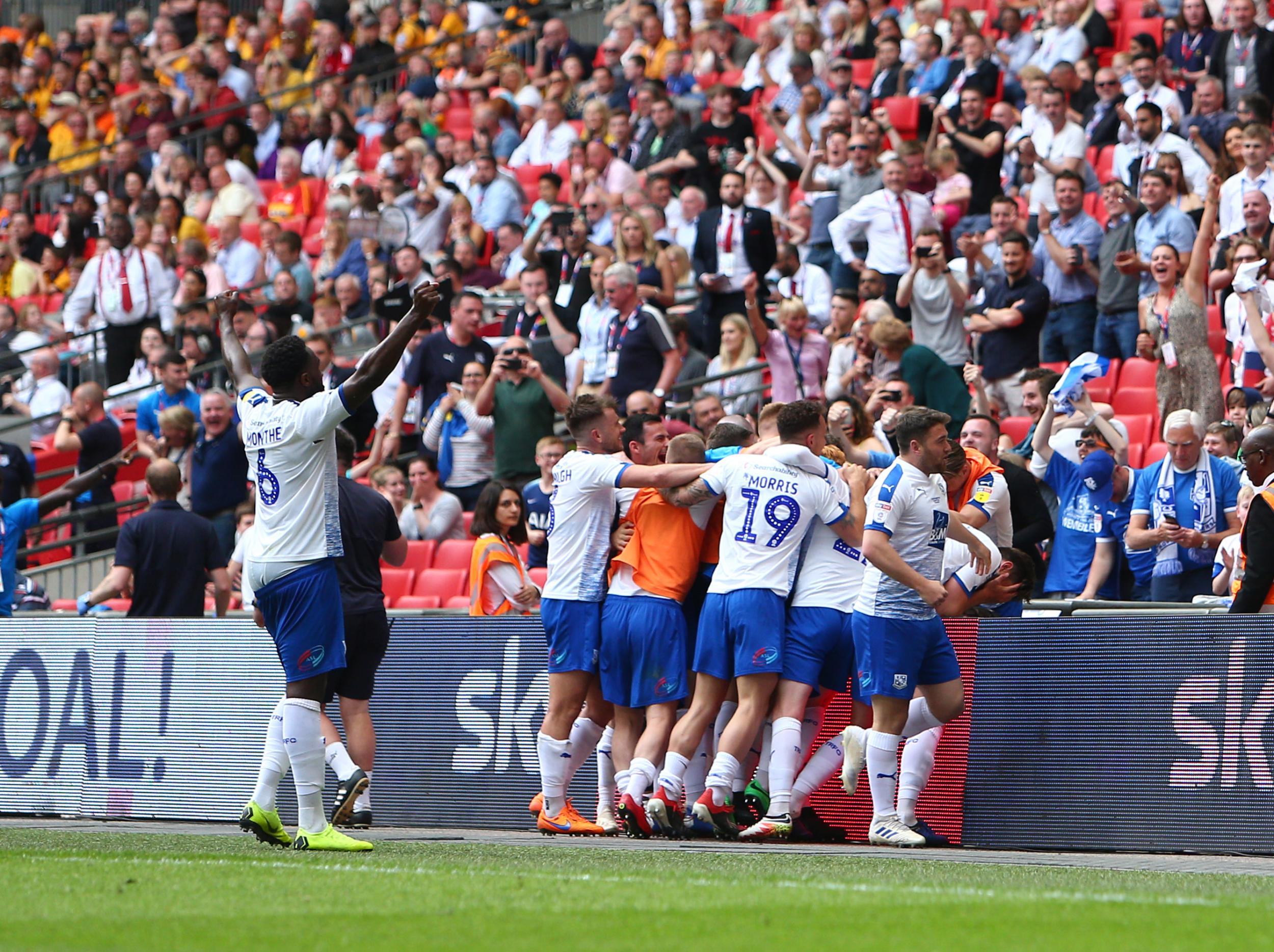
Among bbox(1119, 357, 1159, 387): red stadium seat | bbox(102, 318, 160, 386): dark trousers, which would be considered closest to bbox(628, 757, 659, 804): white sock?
bbox(1119, 357, 1159, 387): red stadium seat

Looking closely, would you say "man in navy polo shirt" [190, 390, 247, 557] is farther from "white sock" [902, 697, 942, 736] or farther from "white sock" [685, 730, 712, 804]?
"white sock" [902, 697, 942, 736]

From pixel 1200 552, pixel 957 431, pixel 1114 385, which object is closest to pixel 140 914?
pixel 1200 552

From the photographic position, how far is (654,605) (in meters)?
10.2

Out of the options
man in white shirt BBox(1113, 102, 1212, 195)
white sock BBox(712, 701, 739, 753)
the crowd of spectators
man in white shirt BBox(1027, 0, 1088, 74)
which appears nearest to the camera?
white sock BBox(712, 701, 739, 753)

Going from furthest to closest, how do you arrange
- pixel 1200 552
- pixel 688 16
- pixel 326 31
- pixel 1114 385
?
1. pixel 326 31
2. pixel 688 16
3. pixel 1114 385
4. pixel 1200 552

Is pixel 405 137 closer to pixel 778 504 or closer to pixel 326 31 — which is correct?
pixel 326 31

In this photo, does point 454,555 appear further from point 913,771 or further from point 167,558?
point 913,771

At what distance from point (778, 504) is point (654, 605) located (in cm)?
90

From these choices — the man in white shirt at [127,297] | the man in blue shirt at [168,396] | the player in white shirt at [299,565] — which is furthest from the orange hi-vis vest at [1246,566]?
the man in white shirt at [127,297]

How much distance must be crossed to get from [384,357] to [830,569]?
9.83 feet

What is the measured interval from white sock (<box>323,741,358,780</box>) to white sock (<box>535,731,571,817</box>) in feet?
3.38

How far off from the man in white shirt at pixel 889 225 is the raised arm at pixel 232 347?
25.5ft

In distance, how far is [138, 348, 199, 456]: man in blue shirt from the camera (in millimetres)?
18391

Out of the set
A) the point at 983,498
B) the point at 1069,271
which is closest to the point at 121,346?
the point at 1069,271
